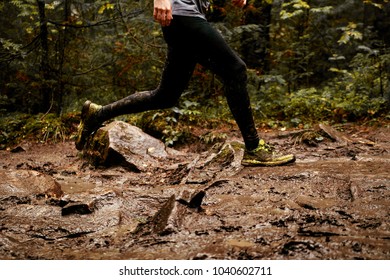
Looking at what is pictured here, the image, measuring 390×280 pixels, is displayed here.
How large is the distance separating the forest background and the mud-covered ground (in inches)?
89.9

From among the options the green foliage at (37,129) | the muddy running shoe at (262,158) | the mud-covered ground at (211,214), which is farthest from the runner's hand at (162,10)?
the green foliage at (37,129)

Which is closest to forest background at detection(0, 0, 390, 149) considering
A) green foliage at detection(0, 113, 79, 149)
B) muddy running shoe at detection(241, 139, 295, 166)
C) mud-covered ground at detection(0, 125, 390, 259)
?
green foliage at detection(0, 113, 79, 149)

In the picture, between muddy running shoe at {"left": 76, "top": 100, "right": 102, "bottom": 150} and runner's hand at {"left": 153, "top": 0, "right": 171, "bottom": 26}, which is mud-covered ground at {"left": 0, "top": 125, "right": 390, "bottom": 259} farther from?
runner's hand at {"left": 153, "top": 0, "right": 171, "bottom": 26}

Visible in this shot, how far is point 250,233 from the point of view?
5.93ft

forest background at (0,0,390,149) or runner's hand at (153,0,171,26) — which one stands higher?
runner's hand at (153,0,171,26)

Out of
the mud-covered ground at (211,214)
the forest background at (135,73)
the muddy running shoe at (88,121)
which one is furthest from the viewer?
the forest background at (135,73)

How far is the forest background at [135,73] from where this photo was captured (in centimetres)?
612

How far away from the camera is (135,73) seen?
783 centimetres

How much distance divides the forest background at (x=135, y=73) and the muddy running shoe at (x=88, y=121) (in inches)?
60.5

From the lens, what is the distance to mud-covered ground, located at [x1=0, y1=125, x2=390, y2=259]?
164 centimetres

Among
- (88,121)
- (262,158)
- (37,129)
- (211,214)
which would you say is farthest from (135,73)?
(211,214)

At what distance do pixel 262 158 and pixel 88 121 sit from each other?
6.46 ft

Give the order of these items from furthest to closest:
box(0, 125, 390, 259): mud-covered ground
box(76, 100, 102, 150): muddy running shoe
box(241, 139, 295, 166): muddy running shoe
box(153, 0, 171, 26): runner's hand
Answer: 1. box(76, 100, 102, 150): muddy running shoe
2. box(241, 139, 295, 166): muddy running shoe
3. box(153, 0, 171, 26): runner's hand
4. box(0, 125, 390, 259): mud-covered ground

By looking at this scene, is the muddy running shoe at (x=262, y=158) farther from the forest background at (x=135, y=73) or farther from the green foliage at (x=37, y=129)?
the green foliage at (x=37, y=129)
